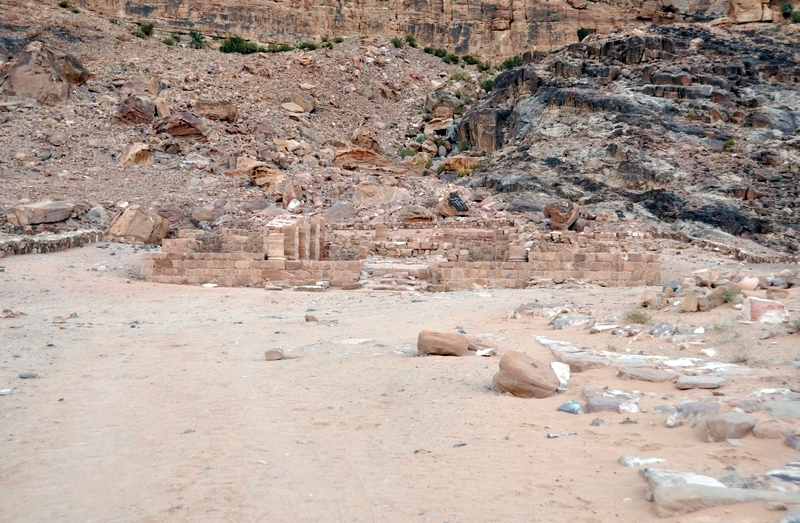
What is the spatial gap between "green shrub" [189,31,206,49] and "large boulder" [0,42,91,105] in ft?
35.5

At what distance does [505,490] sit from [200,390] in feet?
11.2

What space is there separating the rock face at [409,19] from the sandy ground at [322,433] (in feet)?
143

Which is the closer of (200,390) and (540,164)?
(200,390)

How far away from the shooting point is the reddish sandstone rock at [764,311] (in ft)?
23.5

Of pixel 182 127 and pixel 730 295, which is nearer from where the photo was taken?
pixel 730 295

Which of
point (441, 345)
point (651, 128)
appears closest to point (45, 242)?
point (441, 345)

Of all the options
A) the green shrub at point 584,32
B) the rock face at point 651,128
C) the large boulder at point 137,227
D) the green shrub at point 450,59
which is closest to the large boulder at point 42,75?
the large boulder at point 137,227

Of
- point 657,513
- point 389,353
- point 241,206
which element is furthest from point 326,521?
point 241,206

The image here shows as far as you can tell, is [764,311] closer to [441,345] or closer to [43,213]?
[441,345]

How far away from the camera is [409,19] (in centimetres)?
5266

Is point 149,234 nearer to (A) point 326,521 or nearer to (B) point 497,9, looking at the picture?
(A) point 326,521

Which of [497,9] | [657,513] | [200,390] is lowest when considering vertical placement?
[200,390]

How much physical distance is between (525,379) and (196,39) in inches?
1772

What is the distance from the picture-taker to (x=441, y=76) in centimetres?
4722
